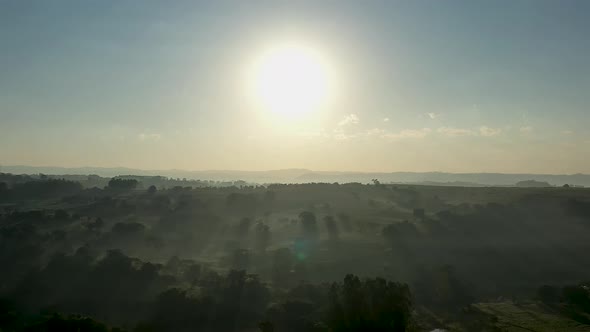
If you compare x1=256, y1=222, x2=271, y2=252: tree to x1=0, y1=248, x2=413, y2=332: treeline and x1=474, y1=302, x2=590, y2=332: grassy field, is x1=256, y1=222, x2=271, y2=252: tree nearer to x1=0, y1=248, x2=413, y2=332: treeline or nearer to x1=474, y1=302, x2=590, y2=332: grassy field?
x1=0, y1=248, x2=413, y2=332: treeline

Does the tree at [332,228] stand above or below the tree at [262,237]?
above

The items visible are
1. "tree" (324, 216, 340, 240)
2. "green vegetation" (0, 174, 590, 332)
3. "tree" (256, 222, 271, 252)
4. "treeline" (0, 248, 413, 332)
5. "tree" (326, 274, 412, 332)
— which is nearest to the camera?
"tree" (326, 274, 412, 332)

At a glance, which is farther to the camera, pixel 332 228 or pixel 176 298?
pixel 332 228

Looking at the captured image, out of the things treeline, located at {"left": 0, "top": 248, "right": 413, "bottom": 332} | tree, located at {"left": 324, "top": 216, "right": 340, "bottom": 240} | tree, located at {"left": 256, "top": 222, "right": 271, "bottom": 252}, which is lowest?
treeline, located at {"left": 0, "top": 248, "right": 413, "bottom": 332}

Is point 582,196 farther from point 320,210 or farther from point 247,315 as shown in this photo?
point 247,315

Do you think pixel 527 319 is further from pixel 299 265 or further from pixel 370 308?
pixel 299 265

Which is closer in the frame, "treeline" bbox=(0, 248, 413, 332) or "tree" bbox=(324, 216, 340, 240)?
"treeline" bbox=(0, 248, 413, 332)

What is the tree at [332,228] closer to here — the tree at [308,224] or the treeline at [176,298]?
the tree at [308,224]

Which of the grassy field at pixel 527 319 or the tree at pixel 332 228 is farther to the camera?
the tree at pixel 332 228

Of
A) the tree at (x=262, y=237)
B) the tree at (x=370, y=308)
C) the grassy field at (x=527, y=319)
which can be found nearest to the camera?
the tree at (x=370, y=308)

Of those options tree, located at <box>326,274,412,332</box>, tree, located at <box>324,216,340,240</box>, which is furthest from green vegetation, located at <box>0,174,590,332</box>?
tree, located at <box>324,216,340,240</box>

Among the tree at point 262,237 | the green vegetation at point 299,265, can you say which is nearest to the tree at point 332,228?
the green vegetation at point 299,265

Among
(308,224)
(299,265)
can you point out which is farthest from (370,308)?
(308,224)
